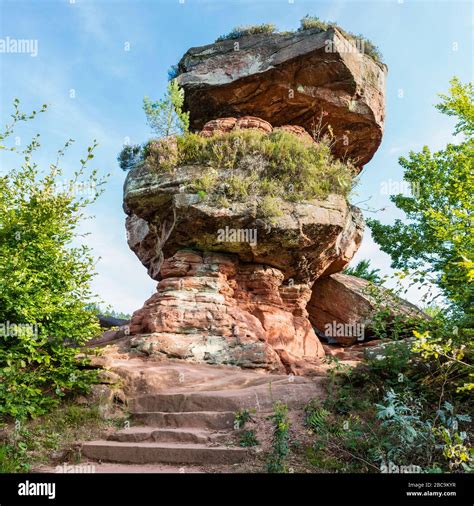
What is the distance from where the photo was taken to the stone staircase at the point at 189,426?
5781 mm

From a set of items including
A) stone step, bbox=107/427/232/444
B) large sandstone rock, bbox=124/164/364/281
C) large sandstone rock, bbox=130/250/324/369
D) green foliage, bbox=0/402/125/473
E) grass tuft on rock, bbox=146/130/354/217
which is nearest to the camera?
green foliage, bbox=0/402/125/473

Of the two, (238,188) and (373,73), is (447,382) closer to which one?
(238,188)

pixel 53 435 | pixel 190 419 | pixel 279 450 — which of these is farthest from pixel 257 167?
pixel 279 450

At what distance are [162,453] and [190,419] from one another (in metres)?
1.12

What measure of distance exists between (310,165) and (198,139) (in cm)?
361

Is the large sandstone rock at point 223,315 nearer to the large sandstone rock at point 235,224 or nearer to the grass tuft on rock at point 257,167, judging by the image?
the large sandstone rock at point 235,224

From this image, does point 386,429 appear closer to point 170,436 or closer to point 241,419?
point 241,419

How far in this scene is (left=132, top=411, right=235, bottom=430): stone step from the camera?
6.72 meters

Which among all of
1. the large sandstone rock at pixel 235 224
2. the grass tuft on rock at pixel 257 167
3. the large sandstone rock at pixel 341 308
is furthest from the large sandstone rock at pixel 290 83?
the large sandstone rock at pixel 341 308

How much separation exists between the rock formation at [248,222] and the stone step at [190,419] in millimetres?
3571

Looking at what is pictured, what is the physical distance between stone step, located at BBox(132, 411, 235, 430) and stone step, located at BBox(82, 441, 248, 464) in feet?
2.33

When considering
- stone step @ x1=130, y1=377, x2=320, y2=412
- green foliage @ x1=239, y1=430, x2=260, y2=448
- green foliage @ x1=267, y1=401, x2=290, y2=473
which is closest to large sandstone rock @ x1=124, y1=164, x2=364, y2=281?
stone step @ x1=130, y1=377, x2=320, y2=412

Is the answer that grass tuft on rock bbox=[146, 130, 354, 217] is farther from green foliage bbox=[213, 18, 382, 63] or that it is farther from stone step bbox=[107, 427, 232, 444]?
stone step bbox=[107, 427, 232, 444]
